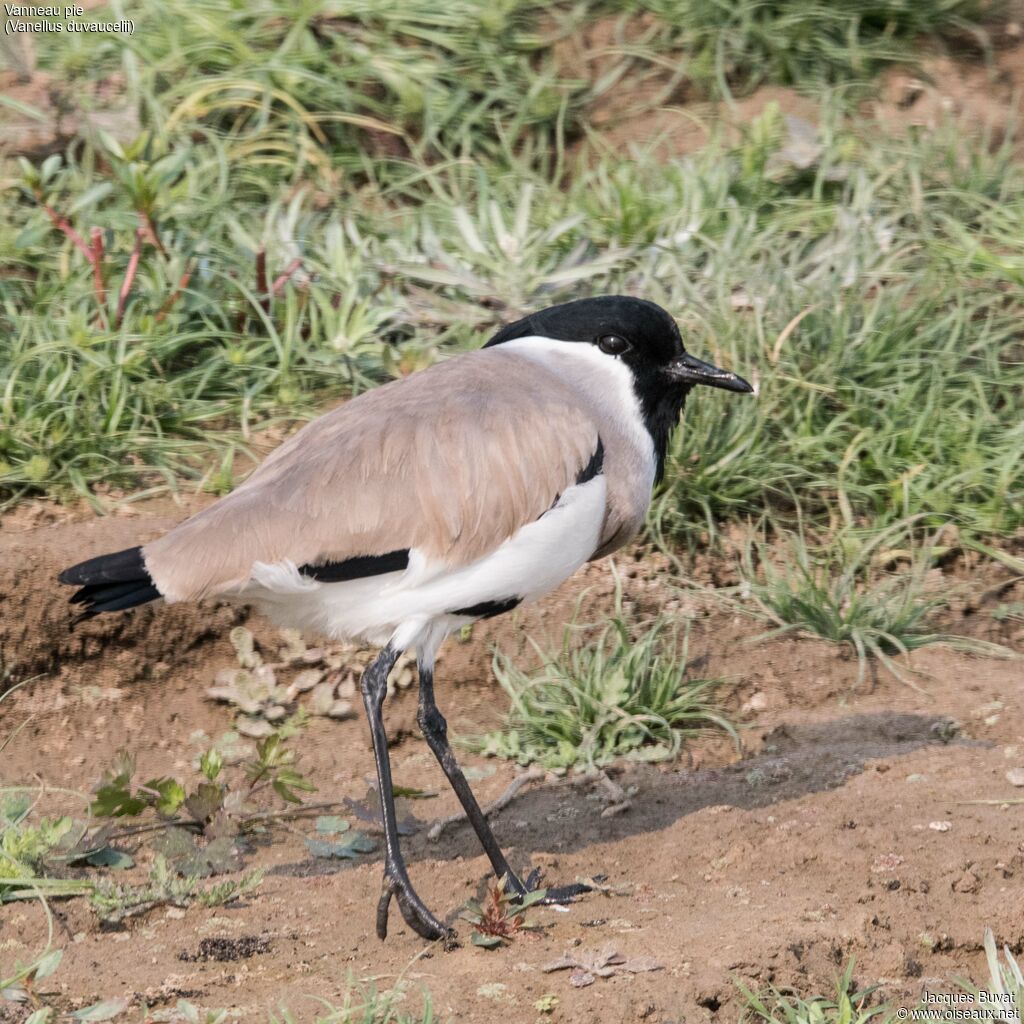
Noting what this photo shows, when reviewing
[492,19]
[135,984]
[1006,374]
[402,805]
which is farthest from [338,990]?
[492,19]

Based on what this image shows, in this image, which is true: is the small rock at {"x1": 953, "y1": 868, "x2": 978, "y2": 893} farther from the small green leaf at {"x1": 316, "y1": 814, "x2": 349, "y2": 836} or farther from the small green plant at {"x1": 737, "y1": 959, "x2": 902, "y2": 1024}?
the small green leaf at {"x1": 316, "y1": 814, "x2": 349, "y2": 836}

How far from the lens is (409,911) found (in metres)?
3.56

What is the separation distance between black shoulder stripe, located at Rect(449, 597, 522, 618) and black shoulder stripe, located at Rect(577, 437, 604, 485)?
0.34 metres

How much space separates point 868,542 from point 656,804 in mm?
1441

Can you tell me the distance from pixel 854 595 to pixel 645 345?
1.39 metres

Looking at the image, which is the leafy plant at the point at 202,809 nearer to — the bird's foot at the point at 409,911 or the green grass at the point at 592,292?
the bird's foot at the point at 409,911

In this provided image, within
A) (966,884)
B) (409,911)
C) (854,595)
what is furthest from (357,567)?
(854,595)

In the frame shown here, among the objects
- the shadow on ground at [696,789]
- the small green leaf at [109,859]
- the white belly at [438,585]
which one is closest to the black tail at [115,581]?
the white belly at [438,585]

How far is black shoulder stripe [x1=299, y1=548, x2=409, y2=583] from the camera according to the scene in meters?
3.66

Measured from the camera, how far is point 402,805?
4.44 meters

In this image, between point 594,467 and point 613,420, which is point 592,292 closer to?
point 613,420

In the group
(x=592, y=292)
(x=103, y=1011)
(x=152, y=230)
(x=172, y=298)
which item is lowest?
(x=103, y=1011)

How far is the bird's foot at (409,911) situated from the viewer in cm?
354

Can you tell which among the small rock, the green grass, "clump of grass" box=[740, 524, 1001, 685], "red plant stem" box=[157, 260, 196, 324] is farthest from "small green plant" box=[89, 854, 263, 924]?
"red plant stem" box=[157, 260, 196, 324]
